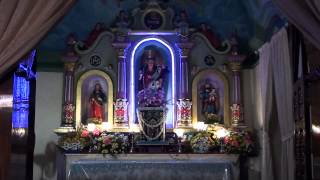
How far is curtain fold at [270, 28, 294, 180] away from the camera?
7867 mm

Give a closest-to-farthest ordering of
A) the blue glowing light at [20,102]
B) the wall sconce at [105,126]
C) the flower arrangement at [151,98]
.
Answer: the blue glowing light at [20,102], the flower arrangement at [151,98], the wall sconce at [105,126]

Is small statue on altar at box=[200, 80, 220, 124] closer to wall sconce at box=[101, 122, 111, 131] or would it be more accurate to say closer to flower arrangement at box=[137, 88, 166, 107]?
flower arrangement at box=[137, 88, 166, 107]

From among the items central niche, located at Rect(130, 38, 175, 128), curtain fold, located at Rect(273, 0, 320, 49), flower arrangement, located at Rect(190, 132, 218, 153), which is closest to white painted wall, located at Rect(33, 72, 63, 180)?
central niche, located at Rect(130, 38, 175, 128)

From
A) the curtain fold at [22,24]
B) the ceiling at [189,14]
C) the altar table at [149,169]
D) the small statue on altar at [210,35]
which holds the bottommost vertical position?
the altar table at [149,169]

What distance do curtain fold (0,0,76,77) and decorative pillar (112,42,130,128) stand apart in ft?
19.6

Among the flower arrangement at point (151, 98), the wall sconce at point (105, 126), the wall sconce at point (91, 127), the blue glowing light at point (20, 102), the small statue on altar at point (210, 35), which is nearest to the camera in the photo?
the blue glowing light at point (20, 102)

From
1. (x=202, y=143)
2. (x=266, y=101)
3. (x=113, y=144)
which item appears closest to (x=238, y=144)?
(x=202, y=143)

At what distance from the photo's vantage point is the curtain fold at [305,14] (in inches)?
189

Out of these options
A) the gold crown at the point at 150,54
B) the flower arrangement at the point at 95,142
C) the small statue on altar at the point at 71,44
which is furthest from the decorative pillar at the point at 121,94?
the small statue on altar at the point at 71,44

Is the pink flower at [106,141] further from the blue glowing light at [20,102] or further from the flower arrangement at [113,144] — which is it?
the blue glowing light at [20,102]

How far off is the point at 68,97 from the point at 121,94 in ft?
3.67

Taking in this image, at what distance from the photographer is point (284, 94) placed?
8320 mm

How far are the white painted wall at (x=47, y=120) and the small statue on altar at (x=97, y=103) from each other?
2.42 feet

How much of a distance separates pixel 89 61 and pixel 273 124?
13.7ft
